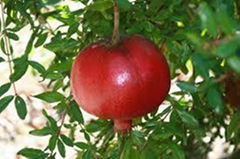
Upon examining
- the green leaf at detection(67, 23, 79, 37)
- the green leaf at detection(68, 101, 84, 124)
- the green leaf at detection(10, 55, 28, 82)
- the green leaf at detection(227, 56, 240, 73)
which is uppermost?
the green leaf at detection(227, 56, 240, 73)

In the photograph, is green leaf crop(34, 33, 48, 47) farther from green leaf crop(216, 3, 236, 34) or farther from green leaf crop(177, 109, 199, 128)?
green leaf crop(216, 3, 236, 34)

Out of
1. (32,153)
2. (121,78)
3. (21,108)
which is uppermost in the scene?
(121,78)

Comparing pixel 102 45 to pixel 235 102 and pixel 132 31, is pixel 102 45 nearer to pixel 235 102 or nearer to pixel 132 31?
pixel 132 31

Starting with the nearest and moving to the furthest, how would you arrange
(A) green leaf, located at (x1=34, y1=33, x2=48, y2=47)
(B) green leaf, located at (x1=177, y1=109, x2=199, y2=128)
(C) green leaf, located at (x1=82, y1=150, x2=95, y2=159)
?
(B) green leaf, located at (x1=177, y1=109, x2=199, y2=128) < (C) green leaf, located at (x1=82, y1=150, x2=95, y2=159) < (A) green leaf, located at (x1=34, y1=33, x2=48, y2=47)

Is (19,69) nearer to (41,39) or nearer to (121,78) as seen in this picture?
(41,39)

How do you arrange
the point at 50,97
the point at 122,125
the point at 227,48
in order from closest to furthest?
the point at 227,48, the point at 122,125, the point at 50,97

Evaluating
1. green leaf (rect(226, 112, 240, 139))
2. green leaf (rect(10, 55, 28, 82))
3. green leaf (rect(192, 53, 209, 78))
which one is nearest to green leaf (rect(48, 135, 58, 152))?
green leaf (rect(10, 55, 28, 82))

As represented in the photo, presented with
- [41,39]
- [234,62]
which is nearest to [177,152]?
[41,39]

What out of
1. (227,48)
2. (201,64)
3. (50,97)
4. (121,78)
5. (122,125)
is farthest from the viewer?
(50,97)
